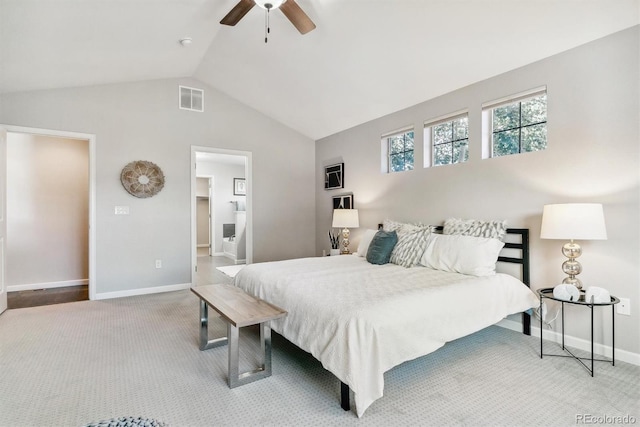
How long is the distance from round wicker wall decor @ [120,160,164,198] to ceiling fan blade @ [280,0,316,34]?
10.1 feet

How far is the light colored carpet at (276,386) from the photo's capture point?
1.82 meters

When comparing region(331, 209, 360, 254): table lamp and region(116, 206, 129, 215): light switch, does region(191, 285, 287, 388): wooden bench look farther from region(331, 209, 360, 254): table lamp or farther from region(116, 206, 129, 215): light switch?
region(116, 206, 129, 215): light switch

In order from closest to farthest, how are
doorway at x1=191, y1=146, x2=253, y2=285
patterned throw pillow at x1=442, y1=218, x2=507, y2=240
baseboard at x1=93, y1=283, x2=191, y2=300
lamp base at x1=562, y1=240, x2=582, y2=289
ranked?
lamp base at x1=562, y1=240, x2=582, y2=289 < patterned throw pillow at x1=442, y1=218, x2=507, y2=240 < baseboard at x1=93, y1=283, x2=191, y2=300 < doorway at x1=191, y1=146, x2=253, y2=285

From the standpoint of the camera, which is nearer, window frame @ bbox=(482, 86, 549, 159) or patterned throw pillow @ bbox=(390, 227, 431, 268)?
window frame @ bbox=(482, 86, 549, 159)

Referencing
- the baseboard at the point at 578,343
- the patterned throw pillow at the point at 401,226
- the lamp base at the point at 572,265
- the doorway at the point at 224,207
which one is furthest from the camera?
the doorway at the point at 224,207

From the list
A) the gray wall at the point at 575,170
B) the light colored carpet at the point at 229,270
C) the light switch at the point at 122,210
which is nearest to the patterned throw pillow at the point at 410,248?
the gray wall at the point at 575,170

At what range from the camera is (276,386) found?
7.02 feet

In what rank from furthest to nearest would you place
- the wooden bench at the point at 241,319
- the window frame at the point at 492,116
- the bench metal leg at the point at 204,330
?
the window frame at the point at 492,116 < the bench metal leg at the point at 204,330 < the wooden bench at the point at 241,319

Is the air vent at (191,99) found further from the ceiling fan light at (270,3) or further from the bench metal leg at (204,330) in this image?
the bench metal leg at (204,330)

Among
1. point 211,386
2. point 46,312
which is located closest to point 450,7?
point 211,386

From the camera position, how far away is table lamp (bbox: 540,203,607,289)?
237 centimetres

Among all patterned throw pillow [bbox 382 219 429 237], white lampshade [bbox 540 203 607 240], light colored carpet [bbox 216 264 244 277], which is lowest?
light colored carpet [bbox 216 264 244 277]

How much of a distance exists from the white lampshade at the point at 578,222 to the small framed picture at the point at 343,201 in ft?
10.0

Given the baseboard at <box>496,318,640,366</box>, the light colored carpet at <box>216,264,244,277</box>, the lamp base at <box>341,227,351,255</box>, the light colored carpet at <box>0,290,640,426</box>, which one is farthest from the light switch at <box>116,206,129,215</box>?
the baseboard at <box>496,318,640,366</box>
